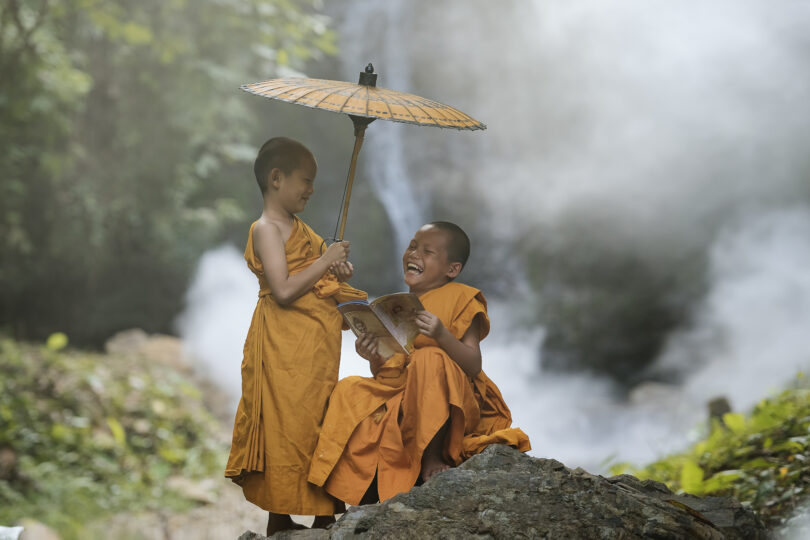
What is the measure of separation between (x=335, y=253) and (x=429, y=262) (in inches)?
16.3

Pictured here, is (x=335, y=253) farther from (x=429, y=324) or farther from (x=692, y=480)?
(x=692, y=480)

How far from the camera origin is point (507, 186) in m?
11.1

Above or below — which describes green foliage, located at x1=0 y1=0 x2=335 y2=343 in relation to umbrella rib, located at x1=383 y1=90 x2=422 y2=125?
above

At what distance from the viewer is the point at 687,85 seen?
33.6 ft

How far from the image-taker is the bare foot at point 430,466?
2812 mm

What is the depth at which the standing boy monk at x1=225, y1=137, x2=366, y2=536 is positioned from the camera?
287 cm

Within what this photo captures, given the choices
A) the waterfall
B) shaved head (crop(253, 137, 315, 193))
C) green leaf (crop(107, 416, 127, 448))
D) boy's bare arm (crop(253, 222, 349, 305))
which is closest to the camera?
boy's bare arm (crop(253, 222, 349, 305))

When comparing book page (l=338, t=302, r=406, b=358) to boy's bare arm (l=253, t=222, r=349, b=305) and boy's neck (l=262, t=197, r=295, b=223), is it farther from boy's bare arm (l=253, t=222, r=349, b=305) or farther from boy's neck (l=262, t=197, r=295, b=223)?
boy's neck (l=262, t=197, r=295, b=223)

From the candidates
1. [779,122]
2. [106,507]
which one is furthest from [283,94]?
[779,122]

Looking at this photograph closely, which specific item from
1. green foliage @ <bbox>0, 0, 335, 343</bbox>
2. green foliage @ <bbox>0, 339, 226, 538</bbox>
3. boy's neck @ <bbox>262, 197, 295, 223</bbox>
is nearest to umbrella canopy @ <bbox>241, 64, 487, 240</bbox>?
boy's neck @ <bbox>262, 197, 295, 223</bbox>

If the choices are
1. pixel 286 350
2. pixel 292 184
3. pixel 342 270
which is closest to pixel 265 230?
pixel 292 184

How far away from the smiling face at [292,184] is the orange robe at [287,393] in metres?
0.11

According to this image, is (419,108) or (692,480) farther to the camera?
(692,480)

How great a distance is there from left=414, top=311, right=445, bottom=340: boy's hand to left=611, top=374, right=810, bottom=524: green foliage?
219cm
